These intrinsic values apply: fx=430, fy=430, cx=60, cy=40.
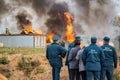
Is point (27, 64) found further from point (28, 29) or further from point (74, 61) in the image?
point (28, 29)

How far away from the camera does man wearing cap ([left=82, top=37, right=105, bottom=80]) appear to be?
16312 mm

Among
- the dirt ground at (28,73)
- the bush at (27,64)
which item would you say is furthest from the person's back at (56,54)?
the bush at (27,64)

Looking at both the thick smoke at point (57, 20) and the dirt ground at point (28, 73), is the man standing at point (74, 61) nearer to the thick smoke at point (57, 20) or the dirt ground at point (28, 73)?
the dirt ground at point (28, 73)

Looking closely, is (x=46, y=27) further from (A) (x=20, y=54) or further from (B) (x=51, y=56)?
(B) (x=51, y=56)

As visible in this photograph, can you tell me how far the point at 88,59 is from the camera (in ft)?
53.7

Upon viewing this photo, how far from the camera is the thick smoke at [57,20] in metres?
62.3

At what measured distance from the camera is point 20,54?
3366 centimetres

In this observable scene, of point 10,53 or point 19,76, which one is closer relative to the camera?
point 19,76

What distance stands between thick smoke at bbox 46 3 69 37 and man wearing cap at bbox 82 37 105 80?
4481cm

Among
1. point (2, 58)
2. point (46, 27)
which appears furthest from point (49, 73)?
point (46, 27)

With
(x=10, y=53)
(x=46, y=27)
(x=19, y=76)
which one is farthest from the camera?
(x=46, y=27)

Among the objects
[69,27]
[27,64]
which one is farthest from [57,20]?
[27,64]

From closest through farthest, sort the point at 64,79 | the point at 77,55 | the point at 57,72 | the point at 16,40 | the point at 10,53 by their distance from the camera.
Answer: the point at 77,55, the point at 57,72, the point at 64,79, the point at 10,53, the point at 16,40

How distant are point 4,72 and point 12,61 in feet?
5.72
